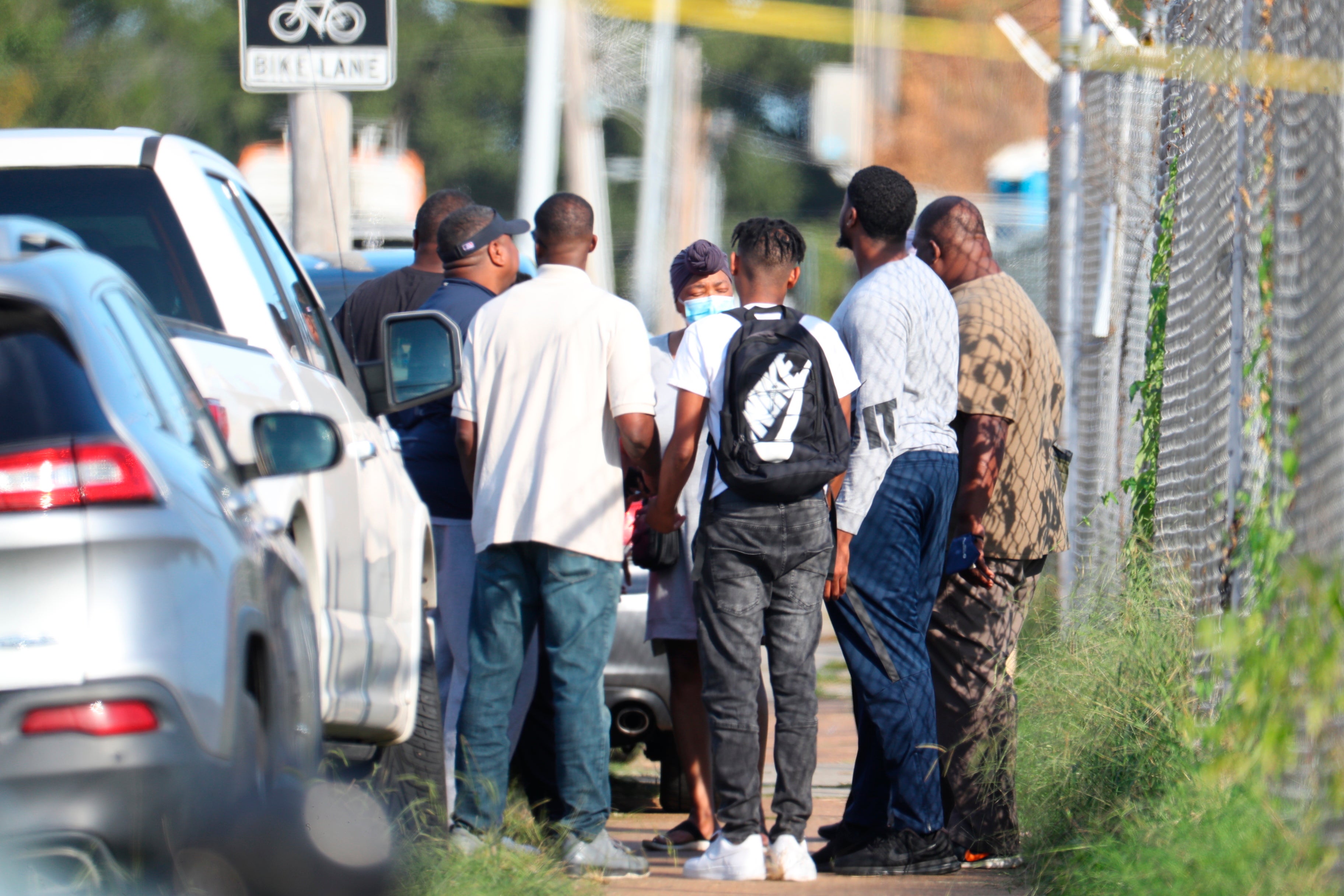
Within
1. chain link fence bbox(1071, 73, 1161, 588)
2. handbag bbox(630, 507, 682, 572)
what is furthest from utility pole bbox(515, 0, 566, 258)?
handbag bbox(630, 507, 682, 572)

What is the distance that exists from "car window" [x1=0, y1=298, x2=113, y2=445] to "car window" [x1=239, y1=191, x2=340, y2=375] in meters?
2.04

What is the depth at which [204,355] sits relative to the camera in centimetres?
361

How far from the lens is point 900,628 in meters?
5.41

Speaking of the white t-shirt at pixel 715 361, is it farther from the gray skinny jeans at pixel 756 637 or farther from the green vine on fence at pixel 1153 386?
the green vine on fence at pixel 1153 386

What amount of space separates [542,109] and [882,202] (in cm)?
1215

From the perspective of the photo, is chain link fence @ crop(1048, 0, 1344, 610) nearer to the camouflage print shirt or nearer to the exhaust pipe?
the camouflage print shirt

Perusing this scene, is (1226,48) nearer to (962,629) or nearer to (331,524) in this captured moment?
(962,629)

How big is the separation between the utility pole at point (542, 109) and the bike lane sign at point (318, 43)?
915cm

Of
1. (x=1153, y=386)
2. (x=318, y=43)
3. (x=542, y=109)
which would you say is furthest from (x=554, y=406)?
(x=542, y=109)

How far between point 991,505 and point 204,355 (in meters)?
2.92

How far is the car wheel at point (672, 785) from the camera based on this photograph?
270 inches

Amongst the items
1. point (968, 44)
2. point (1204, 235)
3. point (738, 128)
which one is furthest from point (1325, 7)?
point (738, 128)

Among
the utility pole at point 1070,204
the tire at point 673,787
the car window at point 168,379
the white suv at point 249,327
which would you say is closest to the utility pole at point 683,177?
the utility pole at point 1070,204

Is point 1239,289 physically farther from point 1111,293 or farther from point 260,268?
point 1111,293
